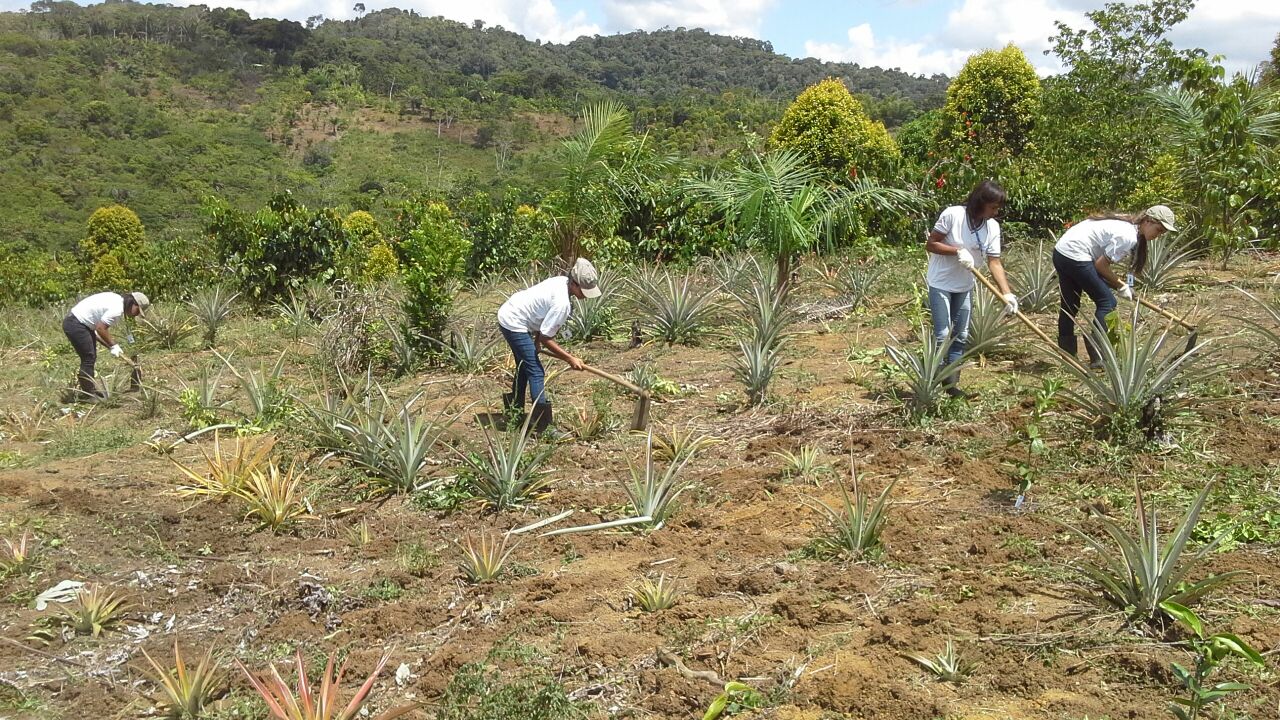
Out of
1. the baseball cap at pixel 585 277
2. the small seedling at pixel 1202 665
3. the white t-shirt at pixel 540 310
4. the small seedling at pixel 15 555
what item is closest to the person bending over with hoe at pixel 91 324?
the small seedling at pixel 15 555

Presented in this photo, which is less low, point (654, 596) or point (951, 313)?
point (951, 313)

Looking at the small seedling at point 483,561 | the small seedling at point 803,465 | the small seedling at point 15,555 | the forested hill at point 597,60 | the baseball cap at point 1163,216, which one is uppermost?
the forested hill at point 597,60

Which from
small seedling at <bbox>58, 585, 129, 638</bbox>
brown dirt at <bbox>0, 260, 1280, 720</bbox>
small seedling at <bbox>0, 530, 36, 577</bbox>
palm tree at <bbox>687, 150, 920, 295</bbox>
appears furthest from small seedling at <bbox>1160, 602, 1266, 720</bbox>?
palm tree at <bbox>687, 150, 920, 295</bbox>

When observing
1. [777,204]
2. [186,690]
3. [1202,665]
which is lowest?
[186,690]

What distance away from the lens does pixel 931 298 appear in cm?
641

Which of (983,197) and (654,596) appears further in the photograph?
(983,197)

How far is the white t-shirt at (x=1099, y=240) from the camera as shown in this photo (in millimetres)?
6371

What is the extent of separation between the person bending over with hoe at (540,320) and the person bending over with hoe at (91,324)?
4341mm

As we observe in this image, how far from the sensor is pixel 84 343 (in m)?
8.88

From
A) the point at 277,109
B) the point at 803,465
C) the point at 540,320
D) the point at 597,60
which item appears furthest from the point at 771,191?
the point at 597,60

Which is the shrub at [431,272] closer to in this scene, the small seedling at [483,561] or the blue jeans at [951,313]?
the small seedling at [483,561]

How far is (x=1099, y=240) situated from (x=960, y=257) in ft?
3.78

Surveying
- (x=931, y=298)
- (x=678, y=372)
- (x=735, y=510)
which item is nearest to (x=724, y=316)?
(x=678, y=372)

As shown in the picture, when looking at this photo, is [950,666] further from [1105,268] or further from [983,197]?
[1105,268]
